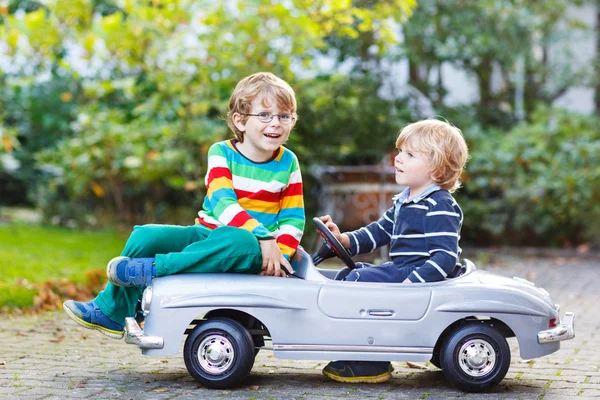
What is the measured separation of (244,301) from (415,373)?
1.05m

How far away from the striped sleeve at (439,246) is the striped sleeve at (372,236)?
0.37 m

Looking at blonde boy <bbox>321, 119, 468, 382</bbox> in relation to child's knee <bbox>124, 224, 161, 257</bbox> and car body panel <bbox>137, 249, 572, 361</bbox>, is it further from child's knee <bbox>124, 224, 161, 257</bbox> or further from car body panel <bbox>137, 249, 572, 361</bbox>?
child's knee <bbox>124, 224, 161, 257</bbox>

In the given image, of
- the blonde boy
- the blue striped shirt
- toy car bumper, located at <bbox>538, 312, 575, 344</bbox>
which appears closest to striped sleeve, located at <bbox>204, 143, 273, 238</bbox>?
the blonde boy

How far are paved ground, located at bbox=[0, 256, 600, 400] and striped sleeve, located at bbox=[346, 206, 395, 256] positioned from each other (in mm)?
622

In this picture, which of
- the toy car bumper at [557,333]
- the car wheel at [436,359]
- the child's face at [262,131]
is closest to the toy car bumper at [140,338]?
the child's face at [262,131]

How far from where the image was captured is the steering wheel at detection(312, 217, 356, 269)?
151 inches

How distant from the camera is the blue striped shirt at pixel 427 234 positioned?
12.3 feet

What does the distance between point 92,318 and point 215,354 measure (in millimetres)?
691

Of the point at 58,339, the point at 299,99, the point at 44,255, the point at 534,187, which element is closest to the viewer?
the point at 58,339

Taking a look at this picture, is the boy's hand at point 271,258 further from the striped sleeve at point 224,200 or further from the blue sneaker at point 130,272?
the blue sneaker at point 130,272

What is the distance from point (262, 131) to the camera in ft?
12.8

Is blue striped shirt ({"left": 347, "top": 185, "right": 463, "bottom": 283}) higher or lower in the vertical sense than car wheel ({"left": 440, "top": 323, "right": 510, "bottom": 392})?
higher

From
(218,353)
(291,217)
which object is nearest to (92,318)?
(218,353)

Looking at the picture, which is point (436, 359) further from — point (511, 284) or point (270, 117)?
point (270, 117)
